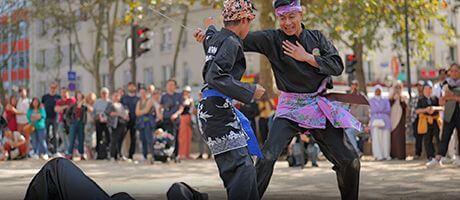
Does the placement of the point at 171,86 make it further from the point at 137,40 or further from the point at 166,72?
the point at 166,72

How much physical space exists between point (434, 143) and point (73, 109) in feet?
26.9

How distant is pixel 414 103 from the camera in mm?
19000

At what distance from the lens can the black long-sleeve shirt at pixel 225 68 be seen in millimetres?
6641

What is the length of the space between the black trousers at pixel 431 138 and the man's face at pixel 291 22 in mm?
9953

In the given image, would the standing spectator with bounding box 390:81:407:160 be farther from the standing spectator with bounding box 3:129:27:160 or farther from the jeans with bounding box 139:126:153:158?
the standing spectator with bounding box 3:129:27:160

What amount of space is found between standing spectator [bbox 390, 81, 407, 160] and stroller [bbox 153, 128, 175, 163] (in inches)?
197

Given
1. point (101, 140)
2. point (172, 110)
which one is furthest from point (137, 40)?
point (172, 110)

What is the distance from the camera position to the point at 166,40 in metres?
62.2

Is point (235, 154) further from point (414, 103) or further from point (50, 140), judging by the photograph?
point (50, 140)

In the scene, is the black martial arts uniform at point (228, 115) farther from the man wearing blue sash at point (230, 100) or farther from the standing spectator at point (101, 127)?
the standing spectator at point (101, 127)

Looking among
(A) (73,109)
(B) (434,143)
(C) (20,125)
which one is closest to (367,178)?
(B) (434,143)

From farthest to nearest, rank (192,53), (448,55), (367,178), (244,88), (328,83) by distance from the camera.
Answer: (448,55), (192,53), (367,178), (328,83), (244,88)

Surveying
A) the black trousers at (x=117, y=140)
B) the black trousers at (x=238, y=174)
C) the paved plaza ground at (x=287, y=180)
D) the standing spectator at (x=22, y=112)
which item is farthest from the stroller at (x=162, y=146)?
the black trousers at (x=238, y=174)

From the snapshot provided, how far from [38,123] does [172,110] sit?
3.82 meters
